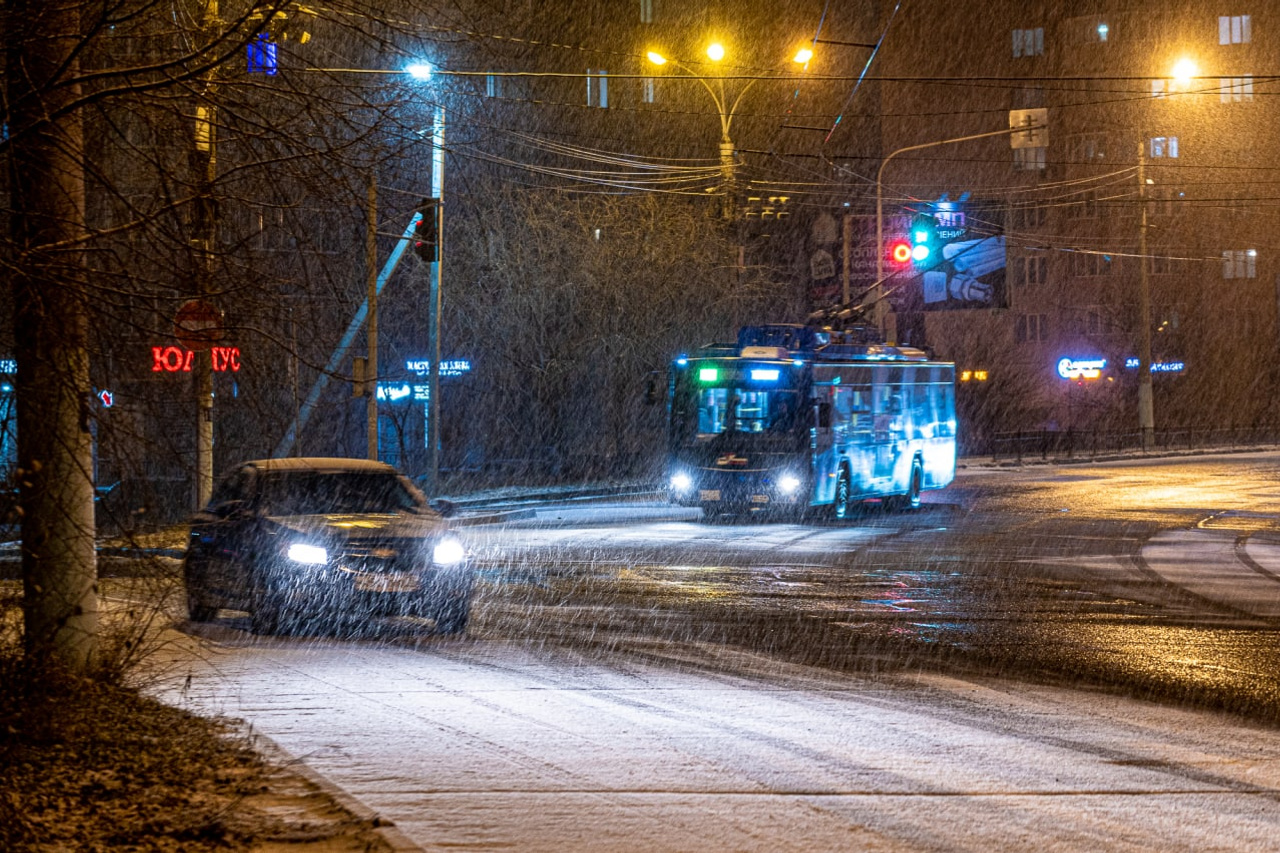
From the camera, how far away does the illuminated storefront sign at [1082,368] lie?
74.4 m

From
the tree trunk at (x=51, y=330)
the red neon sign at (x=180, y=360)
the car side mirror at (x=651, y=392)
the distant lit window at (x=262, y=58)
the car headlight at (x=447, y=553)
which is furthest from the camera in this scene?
the car side mirror at (x=651, y=392)

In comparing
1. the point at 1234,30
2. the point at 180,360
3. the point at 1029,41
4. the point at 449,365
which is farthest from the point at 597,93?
the point at 180,360

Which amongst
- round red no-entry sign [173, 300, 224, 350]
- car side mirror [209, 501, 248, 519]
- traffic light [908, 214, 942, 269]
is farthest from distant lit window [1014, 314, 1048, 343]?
round red no-entry sign [173, 300, 224, 350]

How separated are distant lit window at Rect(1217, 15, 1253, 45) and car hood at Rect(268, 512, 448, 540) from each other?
77.8 metres

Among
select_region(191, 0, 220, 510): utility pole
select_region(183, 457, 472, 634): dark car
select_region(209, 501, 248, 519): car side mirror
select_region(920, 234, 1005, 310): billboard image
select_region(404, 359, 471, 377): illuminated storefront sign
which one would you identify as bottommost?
select_region(183, 457, 472, 634): dark car

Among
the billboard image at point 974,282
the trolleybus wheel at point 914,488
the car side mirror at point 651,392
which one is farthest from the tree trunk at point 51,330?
the billboard image at point 974,282

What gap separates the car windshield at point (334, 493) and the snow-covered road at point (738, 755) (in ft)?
7.01

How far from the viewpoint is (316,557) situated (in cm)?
1289

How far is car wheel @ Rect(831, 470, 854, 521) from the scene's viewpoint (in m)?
29.0

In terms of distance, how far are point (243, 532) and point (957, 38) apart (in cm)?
7350

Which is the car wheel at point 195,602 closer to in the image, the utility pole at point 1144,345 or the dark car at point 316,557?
the dark car at point 316,557

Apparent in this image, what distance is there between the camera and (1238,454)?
6066 cm

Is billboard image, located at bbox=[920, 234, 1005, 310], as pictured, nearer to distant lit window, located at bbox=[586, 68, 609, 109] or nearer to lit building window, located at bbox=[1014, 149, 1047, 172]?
distant lit window, located at bbox=[586, 68, 609, 109]

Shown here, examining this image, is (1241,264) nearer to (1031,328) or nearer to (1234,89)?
(1234,89)
